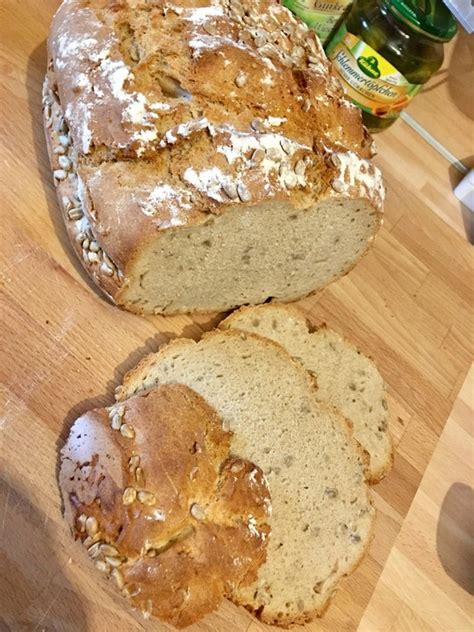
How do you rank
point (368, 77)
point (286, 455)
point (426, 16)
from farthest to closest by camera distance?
point (368, 77)
point (426, 16)
point (286, 455)

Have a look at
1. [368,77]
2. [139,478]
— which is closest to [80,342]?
[139,478]

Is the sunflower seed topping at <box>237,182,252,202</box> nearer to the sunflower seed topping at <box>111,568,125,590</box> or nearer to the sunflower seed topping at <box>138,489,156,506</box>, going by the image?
the sunflower seed topping at <box>138,489,156,506</box>

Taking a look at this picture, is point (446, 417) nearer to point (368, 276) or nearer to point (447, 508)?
point (447, 508)

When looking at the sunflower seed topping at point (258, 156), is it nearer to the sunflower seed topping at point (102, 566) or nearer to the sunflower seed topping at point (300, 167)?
the sunflower seed topping at point (300, 167)

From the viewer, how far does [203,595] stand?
171 centimetres

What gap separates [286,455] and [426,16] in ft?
5.31

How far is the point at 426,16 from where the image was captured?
7.29 ft

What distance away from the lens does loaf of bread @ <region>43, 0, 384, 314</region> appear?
5.67 ft

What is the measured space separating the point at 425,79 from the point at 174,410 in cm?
164

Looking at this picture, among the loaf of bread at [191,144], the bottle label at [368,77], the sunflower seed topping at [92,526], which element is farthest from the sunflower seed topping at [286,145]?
the sunflower seed topping at [92,526]

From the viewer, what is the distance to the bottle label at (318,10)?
7.78 ft

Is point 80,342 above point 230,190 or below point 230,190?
below

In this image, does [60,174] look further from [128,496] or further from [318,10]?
[318,10]

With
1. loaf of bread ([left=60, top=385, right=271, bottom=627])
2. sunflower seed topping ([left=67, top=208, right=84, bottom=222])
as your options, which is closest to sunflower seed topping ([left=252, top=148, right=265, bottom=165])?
sunflower seed topping ([left=67, top=208, right=84, bottom=222])
